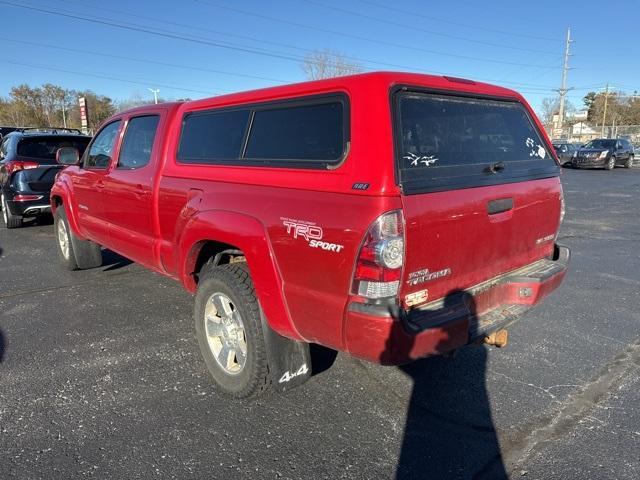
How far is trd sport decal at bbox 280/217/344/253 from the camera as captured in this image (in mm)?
2443

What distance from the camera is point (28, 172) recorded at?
28.3ft

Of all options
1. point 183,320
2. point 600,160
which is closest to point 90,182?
point 183,320

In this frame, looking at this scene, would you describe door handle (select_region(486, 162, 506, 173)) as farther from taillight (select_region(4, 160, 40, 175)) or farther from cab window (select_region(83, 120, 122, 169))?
taillight (select_region(4, 160, 40, 175))

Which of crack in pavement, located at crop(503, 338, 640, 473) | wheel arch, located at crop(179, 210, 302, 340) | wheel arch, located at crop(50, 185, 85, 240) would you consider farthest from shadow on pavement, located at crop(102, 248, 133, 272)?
crack in pavement, located at crop(503, 338, 640, 473)

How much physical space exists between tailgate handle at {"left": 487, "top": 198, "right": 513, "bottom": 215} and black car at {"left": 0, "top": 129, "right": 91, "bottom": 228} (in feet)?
26.4

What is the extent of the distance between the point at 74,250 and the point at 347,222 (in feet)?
15.8

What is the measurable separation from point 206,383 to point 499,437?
1930 millimetres

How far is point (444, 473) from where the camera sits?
2523mm

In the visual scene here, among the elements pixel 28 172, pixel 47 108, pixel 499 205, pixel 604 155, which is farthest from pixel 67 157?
pixel 47 108

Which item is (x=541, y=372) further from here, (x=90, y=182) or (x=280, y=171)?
(x=90, y=182)

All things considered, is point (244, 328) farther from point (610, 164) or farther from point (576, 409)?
point (610, 164)

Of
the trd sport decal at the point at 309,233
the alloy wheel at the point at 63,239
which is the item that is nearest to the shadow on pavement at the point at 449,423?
the trd sport decal at the point at 309,233

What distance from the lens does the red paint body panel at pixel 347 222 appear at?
94.6 inches

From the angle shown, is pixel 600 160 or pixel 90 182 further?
pixel 600 160
